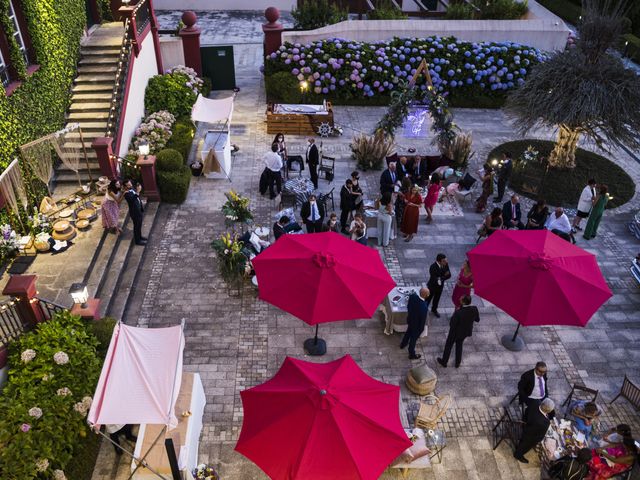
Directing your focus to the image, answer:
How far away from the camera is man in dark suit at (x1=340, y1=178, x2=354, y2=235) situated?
1342cm

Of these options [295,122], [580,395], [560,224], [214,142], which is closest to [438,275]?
[580,395]

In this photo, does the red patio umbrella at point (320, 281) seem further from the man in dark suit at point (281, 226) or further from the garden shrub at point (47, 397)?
the garden shrub at point (47, 397)

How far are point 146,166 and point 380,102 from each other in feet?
35.0

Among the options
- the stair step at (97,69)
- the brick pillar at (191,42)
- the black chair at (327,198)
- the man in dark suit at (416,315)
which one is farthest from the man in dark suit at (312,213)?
the brick pillar at (191,42)

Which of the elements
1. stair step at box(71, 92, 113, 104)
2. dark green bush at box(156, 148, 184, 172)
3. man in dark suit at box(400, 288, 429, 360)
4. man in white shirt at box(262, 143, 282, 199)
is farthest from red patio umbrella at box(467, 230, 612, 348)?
stair step at box(71, 92, 113, 104)

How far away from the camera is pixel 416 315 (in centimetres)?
987

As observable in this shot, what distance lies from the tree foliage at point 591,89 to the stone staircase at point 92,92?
1301 cm

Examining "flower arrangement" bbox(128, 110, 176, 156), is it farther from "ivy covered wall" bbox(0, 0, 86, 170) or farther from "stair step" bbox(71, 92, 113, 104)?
"ivy covered wall" bbox(0, 0, 86, 170)

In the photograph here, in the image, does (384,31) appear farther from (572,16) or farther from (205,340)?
(572,16)

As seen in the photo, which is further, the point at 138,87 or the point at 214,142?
the point at 138,87

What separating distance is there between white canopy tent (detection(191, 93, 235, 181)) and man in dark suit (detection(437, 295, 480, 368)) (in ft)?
29.5

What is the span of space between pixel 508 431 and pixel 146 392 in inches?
237

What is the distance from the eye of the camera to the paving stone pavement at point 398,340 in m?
9.12

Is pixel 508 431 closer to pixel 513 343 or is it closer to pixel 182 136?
pixel 513 343
